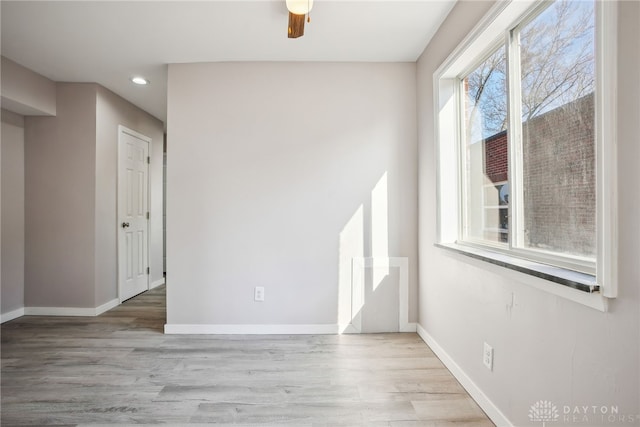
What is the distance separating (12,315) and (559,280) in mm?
4369

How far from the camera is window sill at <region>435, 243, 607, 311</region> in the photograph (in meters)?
1.01

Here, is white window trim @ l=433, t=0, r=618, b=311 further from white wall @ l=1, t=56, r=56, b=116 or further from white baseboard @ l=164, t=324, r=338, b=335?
white wall @ l=1, t=56, r=56, b=116

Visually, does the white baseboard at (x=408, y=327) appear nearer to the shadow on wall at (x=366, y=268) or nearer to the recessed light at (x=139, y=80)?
the shadow on wall at (x=366, y=268)

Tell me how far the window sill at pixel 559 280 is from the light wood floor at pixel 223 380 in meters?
0.83

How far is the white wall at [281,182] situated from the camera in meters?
2.79

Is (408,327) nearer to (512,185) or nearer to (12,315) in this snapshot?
(512,185)

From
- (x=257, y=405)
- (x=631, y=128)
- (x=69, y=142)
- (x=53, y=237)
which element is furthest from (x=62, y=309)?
(x=631, y=128)

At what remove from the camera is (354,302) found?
2.79 metres

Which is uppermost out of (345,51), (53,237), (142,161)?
(345,51)

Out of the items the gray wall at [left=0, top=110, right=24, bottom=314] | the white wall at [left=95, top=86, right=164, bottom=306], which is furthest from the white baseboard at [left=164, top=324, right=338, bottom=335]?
the gray wall at [left=0, top=110, right=24, bottom=314]

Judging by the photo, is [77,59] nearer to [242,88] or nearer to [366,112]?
[242,88]

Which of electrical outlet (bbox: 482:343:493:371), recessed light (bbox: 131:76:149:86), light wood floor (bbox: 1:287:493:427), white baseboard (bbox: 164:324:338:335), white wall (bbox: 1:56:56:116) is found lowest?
light wood floor (bbox: 1:287:493:427)

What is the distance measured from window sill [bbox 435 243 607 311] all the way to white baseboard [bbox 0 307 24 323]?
13.6ft

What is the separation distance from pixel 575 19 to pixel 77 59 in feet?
11.2
